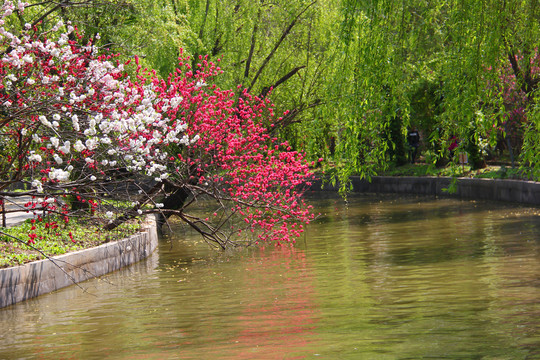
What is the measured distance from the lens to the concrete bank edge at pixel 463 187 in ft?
78.5

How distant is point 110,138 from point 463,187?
61.1 ft

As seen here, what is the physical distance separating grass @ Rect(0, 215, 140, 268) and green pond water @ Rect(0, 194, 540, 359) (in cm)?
74

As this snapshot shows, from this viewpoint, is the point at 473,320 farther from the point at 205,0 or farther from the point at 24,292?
the point at 205,0

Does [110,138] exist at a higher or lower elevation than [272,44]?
lower

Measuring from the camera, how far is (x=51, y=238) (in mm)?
14836

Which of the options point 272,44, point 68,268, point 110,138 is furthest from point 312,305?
point 272,44

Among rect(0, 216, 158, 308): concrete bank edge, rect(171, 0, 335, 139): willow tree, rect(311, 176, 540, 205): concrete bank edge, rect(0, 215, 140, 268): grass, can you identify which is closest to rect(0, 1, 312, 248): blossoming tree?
rect(0, 215, 140, 268): grass

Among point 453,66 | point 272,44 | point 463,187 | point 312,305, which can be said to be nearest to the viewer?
point 453,66

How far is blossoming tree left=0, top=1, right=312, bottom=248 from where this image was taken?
10609 mm

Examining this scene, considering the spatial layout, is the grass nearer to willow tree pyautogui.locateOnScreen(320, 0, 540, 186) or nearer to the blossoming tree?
the blossoming tree

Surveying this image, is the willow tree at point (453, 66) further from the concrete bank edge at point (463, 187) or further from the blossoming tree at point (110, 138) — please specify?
the concrete bank edge at point (463, 187)

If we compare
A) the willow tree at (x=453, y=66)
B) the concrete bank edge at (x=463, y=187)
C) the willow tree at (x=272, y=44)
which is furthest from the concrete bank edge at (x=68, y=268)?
the willow tree at (x=272, y=44)

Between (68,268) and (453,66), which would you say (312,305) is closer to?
(453,66)

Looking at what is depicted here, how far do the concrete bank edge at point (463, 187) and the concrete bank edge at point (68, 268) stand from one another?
18.0 ft
